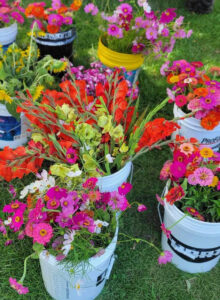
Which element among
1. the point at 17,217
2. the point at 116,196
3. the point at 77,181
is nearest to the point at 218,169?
the point at 116,196

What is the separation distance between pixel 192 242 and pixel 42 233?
852 mm

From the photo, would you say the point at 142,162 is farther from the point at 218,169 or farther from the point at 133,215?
the point at 218,169

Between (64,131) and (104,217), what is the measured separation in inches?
18.5

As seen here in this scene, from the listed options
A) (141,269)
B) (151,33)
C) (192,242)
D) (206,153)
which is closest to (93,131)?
(206,153)

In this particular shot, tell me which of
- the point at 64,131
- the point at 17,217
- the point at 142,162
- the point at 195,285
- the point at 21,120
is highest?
the point at 64,131

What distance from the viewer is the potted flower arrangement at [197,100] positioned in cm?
208

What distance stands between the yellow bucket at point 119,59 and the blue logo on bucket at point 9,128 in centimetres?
89

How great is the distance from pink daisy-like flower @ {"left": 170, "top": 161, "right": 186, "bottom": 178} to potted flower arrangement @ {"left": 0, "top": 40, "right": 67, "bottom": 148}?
96 cm

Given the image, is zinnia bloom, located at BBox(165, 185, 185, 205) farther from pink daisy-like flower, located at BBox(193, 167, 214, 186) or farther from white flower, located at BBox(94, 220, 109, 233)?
white flower, located at BBox(94, 220, 109, 233)

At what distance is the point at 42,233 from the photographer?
51.5 inches

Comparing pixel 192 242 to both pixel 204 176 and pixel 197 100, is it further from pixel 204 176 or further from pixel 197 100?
pixel 197 100

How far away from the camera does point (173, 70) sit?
7.88 feet

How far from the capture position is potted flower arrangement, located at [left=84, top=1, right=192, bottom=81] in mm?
2481

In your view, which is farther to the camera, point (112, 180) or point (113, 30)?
point (113, 30)
